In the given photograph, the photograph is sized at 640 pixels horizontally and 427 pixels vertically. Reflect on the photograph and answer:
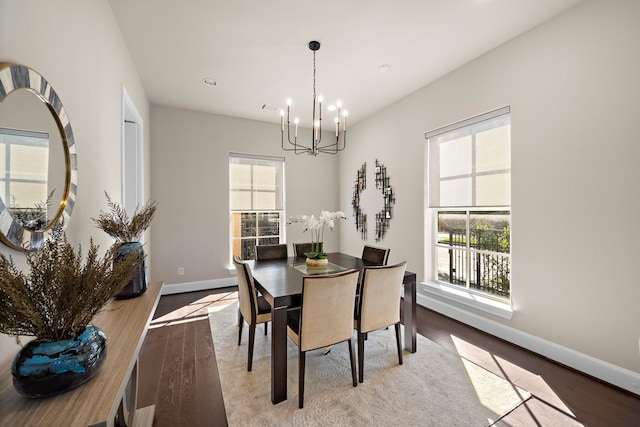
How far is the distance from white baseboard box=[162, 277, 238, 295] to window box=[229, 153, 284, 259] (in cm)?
44

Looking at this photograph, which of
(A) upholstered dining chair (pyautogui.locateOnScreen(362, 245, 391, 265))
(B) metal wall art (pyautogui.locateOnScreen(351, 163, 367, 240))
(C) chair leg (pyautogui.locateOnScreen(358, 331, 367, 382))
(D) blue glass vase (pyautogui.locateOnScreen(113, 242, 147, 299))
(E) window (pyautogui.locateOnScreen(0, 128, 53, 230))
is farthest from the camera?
(B) metal wall art (pyautogui.locateOnScreen(351, 163, 367, 240))

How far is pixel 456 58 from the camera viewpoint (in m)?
2.92

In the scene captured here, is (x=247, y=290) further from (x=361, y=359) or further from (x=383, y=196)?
(x=383, y=196)

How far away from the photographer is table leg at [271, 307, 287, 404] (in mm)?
1843

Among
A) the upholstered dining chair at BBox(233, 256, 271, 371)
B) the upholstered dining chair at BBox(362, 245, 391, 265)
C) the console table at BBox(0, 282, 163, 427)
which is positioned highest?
the upholstered dining chair at BBox(362, 245, 391, 265)

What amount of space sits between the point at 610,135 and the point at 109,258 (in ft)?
10.6

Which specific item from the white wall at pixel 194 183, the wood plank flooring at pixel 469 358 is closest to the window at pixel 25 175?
the wood plank flooring at pixel 469 358

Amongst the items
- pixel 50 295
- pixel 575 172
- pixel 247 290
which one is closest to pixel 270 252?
pixel 247 290

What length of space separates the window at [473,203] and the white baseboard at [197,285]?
3228 mm

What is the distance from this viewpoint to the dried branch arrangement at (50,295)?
77 centimetres

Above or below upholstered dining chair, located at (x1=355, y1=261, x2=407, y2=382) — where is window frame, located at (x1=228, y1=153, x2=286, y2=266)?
above

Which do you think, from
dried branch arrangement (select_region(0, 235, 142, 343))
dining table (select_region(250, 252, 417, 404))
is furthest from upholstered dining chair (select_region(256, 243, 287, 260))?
dried branch arrangement (select_region(0, 235, 142, 343))

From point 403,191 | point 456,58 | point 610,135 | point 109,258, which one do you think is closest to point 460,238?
point 403,191

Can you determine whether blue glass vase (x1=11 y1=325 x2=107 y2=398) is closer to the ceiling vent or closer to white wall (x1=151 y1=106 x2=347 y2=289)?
white wall (x1=151 y1=106 x2=347 y2=289)
